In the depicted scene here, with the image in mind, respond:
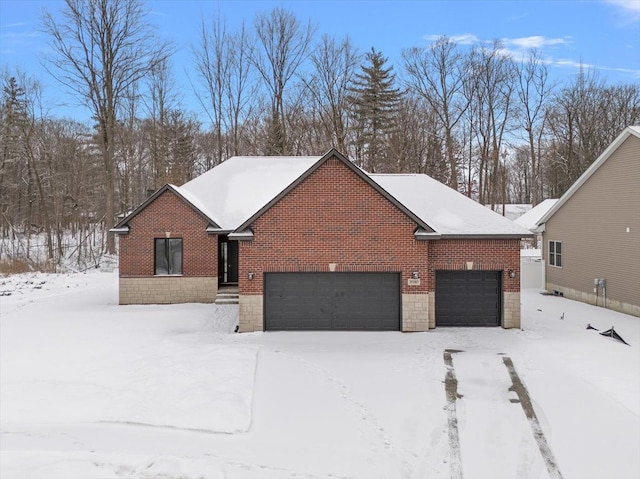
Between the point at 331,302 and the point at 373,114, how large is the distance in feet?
78.9

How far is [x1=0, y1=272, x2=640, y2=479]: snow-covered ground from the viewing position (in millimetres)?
6473

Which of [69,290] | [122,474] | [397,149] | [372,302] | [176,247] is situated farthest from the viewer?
[397,149]

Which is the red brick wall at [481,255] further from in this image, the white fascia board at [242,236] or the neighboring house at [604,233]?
the neighboring house at [604,233]

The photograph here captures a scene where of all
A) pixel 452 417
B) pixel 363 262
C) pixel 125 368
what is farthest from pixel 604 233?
pixel 125 368

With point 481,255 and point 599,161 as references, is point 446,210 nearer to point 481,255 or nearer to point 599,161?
point 481,255

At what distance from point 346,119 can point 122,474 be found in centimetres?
3228

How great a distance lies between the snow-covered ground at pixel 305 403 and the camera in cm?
647

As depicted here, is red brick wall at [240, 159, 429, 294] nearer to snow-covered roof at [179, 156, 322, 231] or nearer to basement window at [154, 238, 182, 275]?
snow-covered roof at [179, 156, 322, 231]

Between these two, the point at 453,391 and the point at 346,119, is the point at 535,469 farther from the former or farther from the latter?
the point at 346,119

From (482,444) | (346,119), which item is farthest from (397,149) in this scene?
(482,444)

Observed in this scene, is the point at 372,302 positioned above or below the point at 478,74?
below

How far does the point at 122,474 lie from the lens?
5.83 m

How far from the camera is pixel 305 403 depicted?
8.56 metres

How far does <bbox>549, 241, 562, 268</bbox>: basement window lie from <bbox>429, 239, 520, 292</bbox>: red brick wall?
9255 mm
